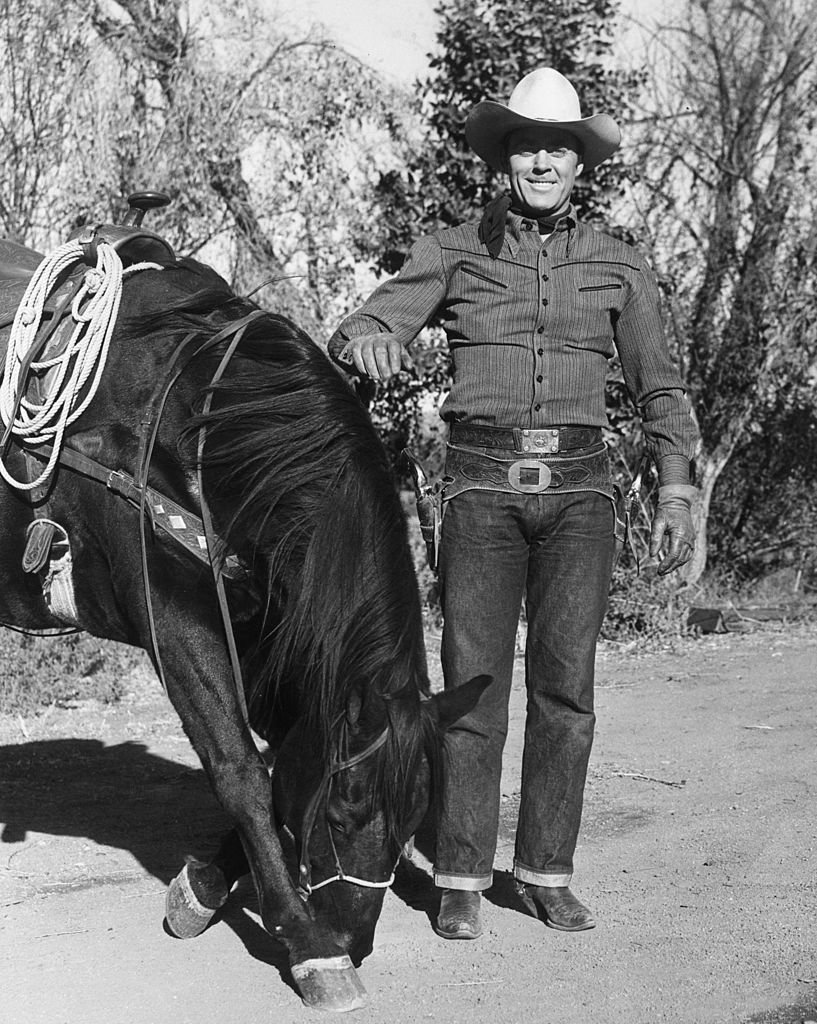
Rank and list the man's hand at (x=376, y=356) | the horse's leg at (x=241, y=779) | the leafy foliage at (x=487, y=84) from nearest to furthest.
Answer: the horse's leg at (x=241, y=779) → the man's hand at (x=376, y=356) → the leafy foliage at (x=487, y=84)

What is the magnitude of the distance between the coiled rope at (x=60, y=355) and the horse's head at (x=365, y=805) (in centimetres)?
103

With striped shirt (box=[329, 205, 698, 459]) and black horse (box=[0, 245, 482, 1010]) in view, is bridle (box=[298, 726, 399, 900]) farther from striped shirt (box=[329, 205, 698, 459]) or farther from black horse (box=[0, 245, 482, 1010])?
striped shirt (box=[329, 205, 698, 459])

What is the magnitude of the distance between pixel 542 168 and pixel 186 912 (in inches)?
78.0

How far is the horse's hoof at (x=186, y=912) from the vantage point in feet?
9.80

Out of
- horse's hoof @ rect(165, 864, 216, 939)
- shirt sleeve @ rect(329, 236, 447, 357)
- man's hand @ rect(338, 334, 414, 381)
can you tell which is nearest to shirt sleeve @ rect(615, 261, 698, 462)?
shirt sleeve @ rect(329, 236, 447, 357)

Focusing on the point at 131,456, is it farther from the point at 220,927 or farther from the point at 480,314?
the point at 220,927

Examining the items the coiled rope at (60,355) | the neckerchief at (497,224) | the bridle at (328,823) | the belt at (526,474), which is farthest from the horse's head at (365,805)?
the neckerchief at (497,224)

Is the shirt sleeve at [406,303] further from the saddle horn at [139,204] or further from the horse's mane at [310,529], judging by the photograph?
the saddle horn at [139,204]

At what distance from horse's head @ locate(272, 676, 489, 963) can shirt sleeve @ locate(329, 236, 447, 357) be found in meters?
0.93

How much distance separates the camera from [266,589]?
9.20 feet

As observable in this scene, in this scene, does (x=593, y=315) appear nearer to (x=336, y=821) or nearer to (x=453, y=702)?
(x=453, y=702)

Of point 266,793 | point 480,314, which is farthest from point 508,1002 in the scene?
point 480,314

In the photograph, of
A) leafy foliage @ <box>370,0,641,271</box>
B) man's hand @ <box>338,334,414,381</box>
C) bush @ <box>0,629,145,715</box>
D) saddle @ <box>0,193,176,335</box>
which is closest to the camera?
man's hand @ <box>338,334,414,381</box>

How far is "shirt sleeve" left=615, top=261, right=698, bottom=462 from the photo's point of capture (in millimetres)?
3143
